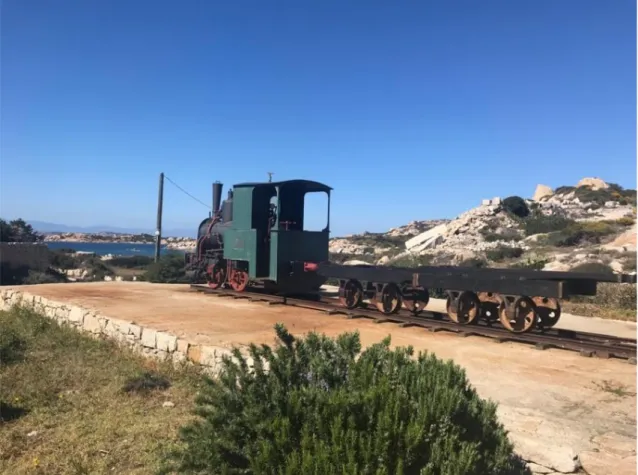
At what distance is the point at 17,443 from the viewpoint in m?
5.20

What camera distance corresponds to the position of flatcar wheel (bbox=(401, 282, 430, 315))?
10.9 metres

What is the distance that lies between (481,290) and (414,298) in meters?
2.16

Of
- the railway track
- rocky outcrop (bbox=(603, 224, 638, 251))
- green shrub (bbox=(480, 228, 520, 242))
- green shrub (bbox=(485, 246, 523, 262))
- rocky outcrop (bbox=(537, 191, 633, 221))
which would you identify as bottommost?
the railway track

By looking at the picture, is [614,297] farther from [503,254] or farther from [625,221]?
[625,221]

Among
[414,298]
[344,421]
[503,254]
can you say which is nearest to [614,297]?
[414,298]

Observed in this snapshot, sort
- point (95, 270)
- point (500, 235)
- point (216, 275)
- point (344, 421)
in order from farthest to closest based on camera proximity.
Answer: point (500, 235) < point (95, 270) < point (216, 275) < point (344, 421)

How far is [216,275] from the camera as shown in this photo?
1534 centimetres

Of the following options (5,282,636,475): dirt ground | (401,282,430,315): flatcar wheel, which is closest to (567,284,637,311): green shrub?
(401,282,430,315): flatcar wheel

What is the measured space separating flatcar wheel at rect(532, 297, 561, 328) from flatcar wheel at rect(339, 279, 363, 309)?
146 inches

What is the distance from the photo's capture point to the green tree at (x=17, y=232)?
2827cm

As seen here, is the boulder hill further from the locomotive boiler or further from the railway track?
the railway track

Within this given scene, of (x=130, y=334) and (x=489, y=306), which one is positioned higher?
(x=489, y=306)

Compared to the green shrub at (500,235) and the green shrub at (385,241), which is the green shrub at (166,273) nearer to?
the green shrub at (500,235)

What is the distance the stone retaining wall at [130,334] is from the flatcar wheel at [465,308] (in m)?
4.48
